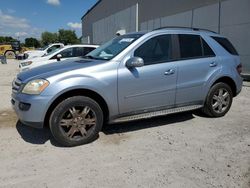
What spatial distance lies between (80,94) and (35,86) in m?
0.68

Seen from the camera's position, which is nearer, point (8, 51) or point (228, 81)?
point (228, 81)

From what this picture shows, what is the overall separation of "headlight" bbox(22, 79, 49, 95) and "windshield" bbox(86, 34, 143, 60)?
1.18 meters

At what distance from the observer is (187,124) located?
5.60 metres

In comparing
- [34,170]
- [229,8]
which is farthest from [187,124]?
[229,8]

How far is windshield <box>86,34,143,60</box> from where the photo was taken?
4.90 meters

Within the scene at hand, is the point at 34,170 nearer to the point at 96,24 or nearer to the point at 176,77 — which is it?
the point at 176,77

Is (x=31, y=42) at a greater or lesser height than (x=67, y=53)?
greater

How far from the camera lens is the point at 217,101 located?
5961mm

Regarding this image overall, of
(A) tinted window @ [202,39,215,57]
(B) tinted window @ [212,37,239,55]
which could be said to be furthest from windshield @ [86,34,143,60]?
(B) tinted window @ [212,37,239,55]

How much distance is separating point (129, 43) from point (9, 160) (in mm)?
2638

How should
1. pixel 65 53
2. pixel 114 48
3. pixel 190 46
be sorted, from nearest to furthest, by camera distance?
pixel 114 48 → pixel 190 46 → pixel 65 53

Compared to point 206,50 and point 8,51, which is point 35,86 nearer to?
point 206,50

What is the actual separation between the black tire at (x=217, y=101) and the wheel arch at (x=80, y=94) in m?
2.27

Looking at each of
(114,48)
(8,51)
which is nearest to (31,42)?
(8,51)
